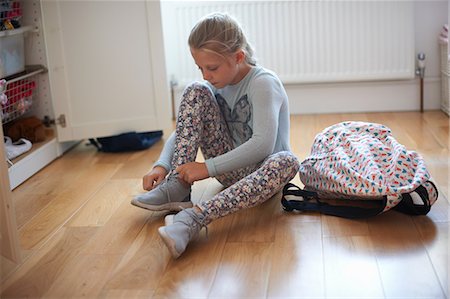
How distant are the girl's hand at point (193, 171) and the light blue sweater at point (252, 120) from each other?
0.06ft

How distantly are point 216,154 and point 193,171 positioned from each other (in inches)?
8.7

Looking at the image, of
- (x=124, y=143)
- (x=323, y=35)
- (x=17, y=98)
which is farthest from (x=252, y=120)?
(x=323, y=35)

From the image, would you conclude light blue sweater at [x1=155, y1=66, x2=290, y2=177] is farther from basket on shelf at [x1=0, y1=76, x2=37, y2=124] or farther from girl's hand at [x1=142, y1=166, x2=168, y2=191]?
basket on shelf at [x1=0, y1=76, x2=37, y2=124]

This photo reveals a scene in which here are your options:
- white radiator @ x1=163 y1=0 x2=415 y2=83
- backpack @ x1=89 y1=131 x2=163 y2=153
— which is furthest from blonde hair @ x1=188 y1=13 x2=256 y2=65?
white radiator @ x1=163 y1=0 x2=415 y2=83

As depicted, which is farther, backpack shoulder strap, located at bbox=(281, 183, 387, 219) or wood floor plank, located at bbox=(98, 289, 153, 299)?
backpack shoulder strap, located at bbox=(281, 183, 387, 219)

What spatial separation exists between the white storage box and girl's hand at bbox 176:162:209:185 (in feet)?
3.08

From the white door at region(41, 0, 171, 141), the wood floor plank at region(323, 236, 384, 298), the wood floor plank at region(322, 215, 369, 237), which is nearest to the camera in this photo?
the wood floor plank at region(323, 236, 384, 298)

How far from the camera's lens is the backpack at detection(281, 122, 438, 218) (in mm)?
1842

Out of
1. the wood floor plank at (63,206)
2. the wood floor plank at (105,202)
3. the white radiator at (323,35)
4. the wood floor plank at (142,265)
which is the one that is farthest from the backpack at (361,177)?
the white radiator at (323,35)

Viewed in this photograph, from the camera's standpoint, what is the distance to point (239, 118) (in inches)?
80.2

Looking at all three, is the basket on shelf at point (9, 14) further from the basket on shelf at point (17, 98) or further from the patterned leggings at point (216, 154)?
the patterned leggings at point (216, 154)

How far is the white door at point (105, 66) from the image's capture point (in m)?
2.74

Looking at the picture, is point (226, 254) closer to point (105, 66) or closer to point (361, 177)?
point (361, 177)

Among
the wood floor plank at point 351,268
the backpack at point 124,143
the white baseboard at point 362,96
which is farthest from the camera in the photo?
the white baseboard at point 362,96
